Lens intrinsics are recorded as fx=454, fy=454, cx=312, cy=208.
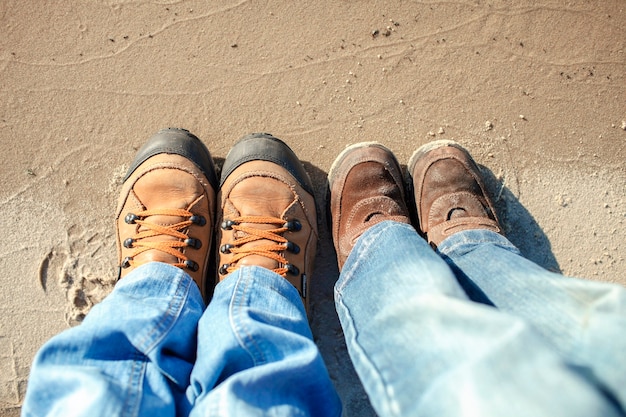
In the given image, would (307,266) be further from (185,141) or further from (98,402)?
(98,402)

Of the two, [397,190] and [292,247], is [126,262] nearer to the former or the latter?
[292,247]

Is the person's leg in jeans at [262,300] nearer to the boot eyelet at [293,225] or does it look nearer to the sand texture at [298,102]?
the boot eyelet at [293,225]

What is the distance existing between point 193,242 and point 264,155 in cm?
40

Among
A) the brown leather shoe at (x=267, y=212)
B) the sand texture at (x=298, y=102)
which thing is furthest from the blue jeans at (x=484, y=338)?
the sand texture at (x=298, y=102)

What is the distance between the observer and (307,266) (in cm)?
163

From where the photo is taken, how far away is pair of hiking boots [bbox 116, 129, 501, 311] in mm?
1575

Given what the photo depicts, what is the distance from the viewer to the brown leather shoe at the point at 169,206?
1569 mm

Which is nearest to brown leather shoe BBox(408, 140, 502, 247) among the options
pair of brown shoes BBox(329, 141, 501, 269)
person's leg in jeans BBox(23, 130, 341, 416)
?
pair of brown shoes BBox(329, 141, 501, 269)

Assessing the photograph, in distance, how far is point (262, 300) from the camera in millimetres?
1310

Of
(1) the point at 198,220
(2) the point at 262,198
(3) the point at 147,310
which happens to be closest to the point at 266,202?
(2) the point at 262,198

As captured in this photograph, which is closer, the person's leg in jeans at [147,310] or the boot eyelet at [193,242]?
the person's leg in jeans at [147,310]

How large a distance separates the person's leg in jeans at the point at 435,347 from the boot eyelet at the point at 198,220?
1.83 feet

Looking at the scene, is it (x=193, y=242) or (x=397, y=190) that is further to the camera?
Answer: (x=397, y=190)

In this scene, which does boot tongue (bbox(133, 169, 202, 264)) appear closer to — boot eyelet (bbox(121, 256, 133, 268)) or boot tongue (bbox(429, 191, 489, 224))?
boot eyelet (bbox(121, 256, 133, 268))
